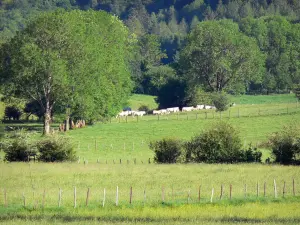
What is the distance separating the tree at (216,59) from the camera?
461 feet

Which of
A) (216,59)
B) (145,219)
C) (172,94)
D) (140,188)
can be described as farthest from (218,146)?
(172,94)

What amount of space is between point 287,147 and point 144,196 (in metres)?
24.0

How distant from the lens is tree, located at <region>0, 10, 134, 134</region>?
95.8m

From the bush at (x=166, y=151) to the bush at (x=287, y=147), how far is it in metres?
8.11

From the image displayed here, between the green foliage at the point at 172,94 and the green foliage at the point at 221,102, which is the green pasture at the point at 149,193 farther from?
the green foliage at the point at 172,94

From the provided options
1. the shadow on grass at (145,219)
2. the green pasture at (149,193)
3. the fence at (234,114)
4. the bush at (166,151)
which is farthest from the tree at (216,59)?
the shadow on grass at (145,219)

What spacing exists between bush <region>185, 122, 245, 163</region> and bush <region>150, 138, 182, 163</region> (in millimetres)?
1082

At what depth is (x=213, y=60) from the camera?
13975cm

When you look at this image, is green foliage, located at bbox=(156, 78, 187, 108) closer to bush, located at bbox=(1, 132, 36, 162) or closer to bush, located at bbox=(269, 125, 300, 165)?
bush, located at bbox=(1, 132, 36, 162)

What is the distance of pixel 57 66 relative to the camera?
95.3 metres

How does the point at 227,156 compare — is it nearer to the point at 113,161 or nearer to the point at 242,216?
the point at 113,161

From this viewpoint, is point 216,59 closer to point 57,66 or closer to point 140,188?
point 57,66

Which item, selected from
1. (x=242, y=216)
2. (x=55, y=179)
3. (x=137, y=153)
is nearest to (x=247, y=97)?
(x=137, y=153)

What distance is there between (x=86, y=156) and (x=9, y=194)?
2561 centimetres
